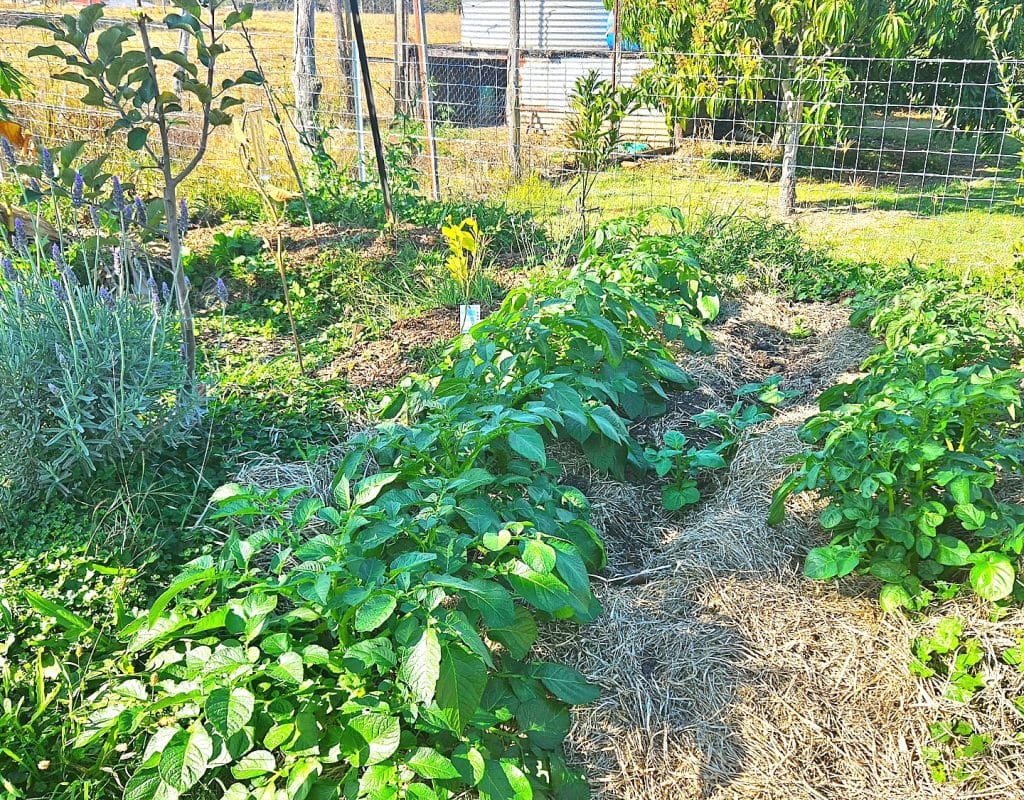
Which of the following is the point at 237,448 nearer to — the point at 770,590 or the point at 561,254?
the point at 770,590

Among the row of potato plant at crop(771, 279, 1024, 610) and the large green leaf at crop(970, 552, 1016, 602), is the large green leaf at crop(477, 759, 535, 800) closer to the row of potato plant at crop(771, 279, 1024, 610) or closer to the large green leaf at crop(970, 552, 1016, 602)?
the row of potato plant at crop(771, 279, 1024, 610)

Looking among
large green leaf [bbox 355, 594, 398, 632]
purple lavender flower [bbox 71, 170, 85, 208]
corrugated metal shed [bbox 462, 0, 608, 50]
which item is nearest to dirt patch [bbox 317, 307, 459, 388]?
purple lavender flower [bbox 71, 170, 85, 208]

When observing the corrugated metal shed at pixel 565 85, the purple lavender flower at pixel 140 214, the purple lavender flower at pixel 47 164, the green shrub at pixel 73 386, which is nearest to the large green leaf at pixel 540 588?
the green shrub at pixel 73 386

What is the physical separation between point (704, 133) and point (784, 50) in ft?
9.62

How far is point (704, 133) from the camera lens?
35.1 feet

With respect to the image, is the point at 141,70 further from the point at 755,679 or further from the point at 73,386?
the point at 755,679

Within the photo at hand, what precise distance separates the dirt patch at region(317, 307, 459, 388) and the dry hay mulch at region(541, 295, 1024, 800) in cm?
144

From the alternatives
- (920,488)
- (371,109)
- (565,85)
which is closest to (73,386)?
(920,488)

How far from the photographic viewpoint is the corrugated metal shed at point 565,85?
447 inches

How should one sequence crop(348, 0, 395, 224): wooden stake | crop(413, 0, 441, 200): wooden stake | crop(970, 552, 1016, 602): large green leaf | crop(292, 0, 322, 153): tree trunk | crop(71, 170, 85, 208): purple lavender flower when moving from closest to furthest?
crop(970, 552, 1016, 602): large green leaf, crop(71, 170, 85, 208): purple lavender flower, crop(348, 0, 395, 224): wooden stake, crop(413, 0, 441, 200): wooden stake, crop(292, 0, 322, 153): tree trunk

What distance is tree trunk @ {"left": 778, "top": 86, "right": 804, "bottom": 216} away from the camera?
7.34 metres

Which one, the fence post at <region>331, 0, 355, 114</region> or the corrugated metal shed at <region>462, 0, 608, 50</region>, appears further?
the corrugated metal shed at <region>462, 0, 608, 50</region>

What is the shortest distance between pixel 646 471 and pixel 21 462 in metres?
2.15

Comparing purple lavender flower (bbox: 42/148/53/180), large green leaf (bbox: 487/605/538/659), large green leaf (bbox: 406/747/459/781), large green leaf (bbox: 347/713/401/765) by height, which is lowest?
large green leaf (bbox: 406/747/459/781)
